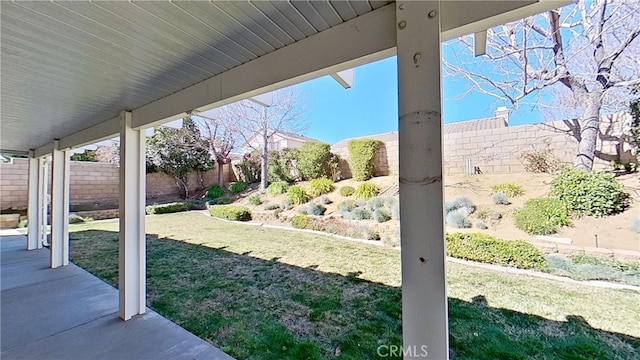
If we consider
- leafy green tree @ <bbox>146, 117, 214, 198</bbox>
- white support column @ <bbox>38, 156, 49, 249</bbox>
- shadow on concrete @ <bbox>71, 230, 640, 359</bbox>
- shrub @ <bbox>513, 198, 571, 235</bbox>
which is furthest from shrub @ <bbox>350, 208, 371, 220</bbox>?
leafy green tree @ <bbox>146, 117, 214, 198</bbox>

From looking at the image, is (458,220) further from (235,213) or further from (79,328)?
(235,213)

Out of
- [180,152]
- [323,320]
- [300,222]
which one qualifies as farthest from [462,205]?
[180,152]

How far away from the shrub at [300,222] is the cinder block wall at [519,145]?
13.4ft

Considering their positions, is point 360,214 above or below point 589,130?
below

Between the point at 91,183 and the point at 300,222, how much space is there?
9593 mm

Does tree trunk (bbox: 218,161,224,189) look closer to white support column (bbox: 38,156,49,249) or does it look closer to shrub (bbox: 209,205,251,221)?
shrub (bbox: 209,205,251,221)

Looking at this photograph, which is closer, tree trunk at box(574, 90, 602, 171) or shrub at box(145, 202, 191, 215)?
tree trunk at box(574, 90, 602, 171)

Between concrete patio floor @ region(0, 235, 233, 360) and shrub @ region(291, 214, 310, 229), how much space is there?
15.3 feet

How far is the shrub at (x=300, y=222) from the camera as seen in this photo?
7.76 meters

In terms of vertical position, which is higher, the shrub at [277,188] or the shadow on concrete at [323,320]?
the shrub at [277,188]

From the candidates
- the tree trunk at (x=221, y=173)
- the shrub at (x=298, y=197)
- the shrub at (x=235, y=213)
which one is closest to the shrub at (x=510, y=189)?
the shrub at (x=298, y=197)

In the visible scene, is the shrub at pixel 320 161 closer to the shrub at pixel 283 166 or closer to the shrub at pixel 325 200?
the shrub at pixel 283 166

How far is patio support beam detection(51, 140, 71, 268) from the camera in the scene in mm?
4730

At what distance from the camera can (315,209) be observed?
8.26 metres
